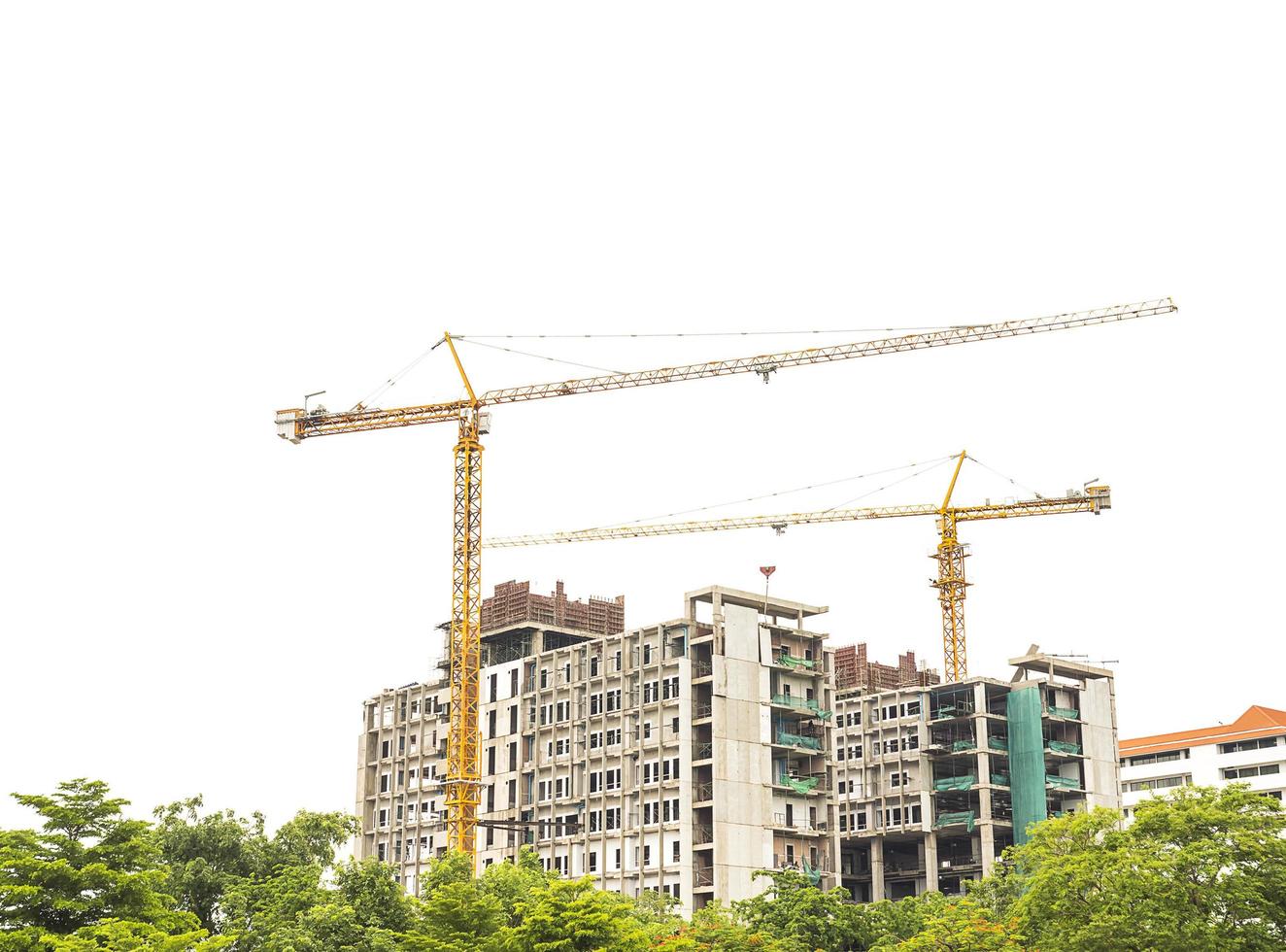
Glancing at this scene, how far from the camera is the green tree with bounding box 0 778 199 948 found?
5294cm

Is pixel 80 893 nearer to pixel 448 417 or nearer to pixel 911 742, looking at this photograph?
pixel 448 417

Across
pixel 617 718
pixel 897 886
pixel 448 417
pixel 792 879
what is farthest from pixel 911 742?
pixel 792 879

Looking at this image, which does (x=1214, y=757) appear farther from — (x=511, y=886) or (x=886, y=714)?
(x=511, y=886)

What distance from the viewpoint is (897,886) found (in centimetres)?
13788

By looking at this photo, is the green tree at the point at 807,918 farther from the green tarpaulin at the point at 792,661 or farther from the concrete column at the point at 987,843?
the concrete column at the point at 987,843

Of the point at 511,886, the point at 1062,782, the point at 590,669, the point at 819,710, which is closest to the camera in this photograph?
the point at 511,886

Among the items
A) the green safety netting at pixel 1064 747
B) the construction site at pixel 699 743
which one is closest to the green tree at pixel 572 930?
the construction site at pixel 699 743

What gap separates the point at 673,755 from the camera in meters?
110

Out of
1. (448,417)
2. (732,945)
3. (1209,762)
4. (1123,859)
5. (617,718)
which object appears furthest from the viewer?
(1209,762)

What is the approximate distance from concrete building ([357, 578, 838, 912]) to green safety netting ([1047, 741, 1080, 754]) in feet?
79.5

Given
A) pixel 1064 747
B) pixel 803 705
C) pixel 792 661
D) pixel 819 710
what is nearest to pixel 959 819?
pixel 1064 747

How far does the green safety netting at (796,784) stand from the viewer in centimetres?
11125

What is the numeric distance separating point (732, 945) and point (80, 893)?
99.0ft

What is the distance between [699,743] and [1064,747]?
3656 centimetres
